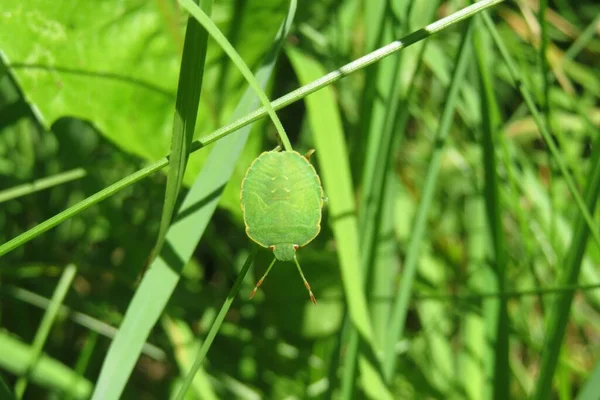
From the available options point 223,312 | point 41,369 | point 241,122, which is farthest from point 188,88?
point 41,369

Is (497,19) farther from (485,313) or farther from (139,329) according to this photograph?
(139,329)

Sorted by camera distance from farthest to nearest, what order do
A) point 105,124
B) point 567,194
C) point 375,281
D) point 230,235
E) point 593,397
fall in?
point 567,194
point 230,235
point 375,281
point 105,124
point 593,397

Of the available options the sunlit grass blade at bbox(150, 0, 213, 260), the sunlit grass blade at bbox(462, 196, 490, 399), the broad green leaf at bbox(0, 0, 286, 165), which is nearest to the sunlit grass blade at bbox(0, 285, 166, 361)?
the broad green leaf at bbox(0, 0, 286, 165)

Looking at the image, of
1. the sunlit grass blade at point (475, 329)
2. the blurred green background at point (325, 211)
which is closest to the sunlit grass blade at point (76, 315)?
the blurred green background at point (325, 211)

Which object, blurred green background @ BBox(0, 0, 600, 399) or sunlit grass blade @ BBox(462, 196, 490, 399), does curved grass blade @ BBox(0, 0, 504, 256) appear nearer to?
blurred green background @ BBox(0, 0, 600, 399)

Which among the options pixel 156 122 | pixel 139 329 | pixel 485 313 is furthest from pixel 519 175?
pixel 139 329
